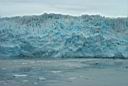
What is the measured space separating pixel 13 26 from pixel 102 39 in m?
4.73

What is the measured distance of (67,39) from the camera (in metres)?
17.4

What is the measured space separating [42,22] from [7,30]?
226 cm

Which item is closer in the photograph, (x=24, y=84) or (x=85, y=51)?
(x=24, y=84)

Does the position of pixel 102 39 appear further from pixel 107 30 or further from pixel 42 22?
pixel 42 22

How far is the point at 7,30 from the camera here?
17.6 metres

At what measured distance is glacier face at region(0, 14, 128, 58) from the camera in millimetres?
17469

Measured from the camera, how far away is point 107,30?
59.6ft

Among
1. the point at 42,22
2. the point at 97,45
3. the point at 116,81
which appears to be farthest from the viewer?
the point at 42,22

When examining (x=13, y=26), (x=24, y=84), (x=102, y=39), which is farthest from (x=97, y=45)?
(x=24, y=84)

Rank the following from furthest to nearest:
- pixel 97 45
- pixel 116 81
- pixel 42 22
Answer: pixel 42 22 → pixel 97 45 → pixel 116 81

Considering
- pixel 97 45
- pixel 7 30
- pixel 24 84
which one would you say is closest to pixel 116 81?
pixel 24 84

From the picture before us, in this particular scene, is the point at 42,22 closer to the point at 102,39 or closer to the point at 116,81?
the point at 102,39

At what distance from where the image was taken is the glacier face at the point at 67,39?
17469mm

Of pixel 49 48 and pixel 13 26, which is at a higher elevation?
pixel 13 26
